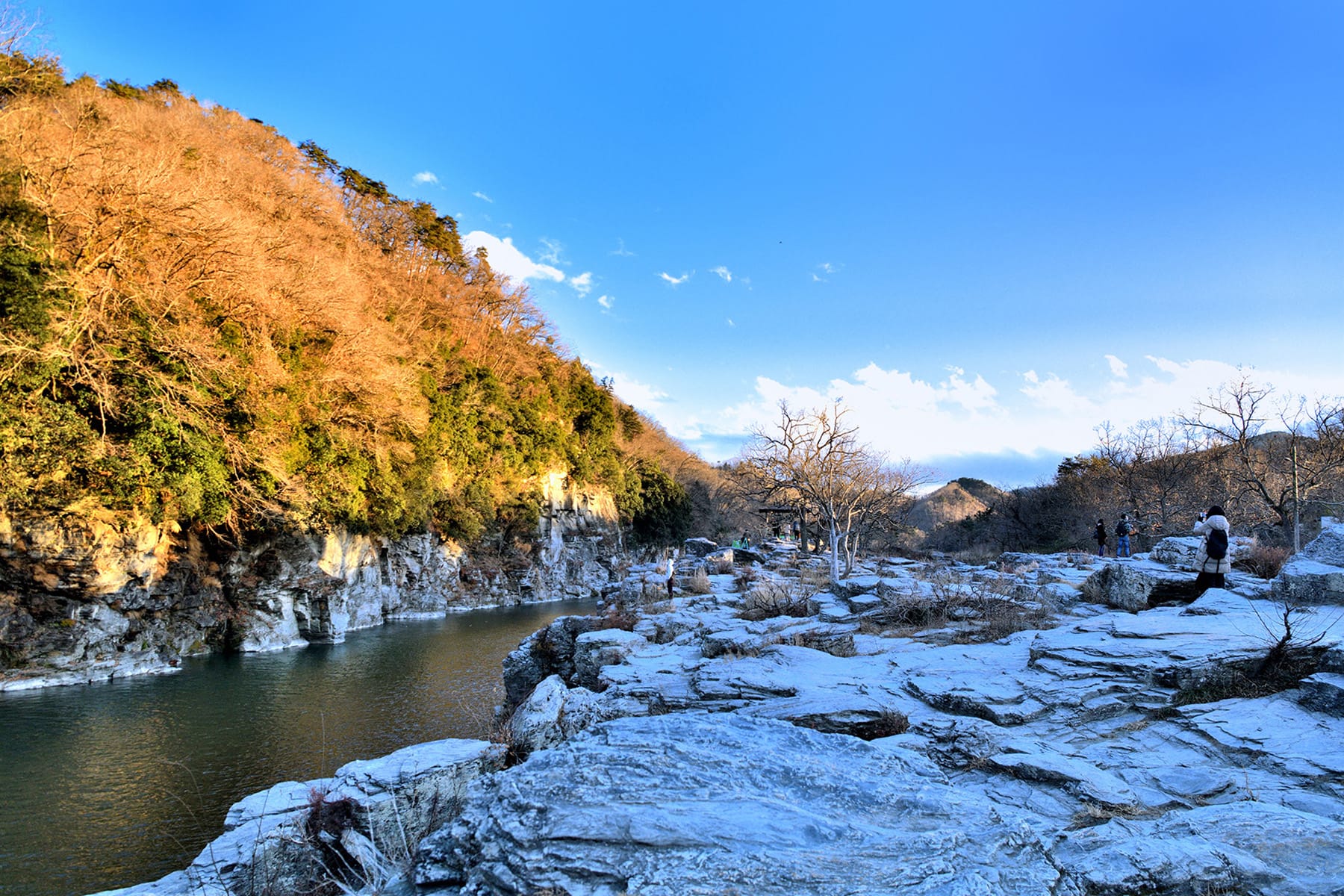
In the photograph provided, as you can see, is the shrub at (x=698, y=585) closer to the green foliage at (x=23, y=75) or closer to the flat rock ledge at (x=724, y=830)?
the flat rock ledge at (x=724, y=830)

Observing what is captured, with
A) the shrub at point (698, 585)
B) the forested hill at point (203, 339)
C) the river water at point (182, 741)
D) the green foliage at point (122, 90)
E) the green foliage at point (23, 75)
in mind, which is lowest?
the river water at point (182, 741)

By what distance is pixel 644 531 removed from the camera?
5144 cm

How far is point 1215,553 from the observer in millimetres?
9453

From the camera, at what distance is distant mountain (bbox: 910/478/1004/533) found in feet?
209

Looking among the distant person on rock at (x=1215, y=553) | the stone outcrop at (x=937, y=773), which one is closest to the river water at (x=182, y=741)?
the stone outcrop at (x=937, y=773)

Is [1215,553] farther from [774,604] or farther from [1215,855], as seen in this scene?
[1215,855]

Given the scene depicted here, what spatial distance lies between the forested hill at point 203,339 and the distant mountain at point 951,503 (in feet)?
166

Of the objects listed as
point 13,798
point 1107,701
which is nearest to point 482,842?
point 1107,701

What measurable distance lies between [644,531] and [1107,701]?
46620 mm

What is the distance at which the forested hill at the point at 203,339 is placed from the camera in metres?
12.7

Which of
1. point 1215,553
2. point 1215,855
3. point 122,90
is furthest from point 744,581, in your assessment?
point 122,90

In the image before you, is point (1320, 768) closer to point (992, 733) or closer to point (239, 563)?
point (992, 733)

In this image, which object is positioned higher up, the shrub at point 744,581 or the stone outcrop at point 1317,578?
the stone outcrop at point 1317,578

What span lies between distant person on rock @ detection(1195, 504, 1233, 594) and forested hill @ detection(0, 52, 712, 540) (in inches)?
789
